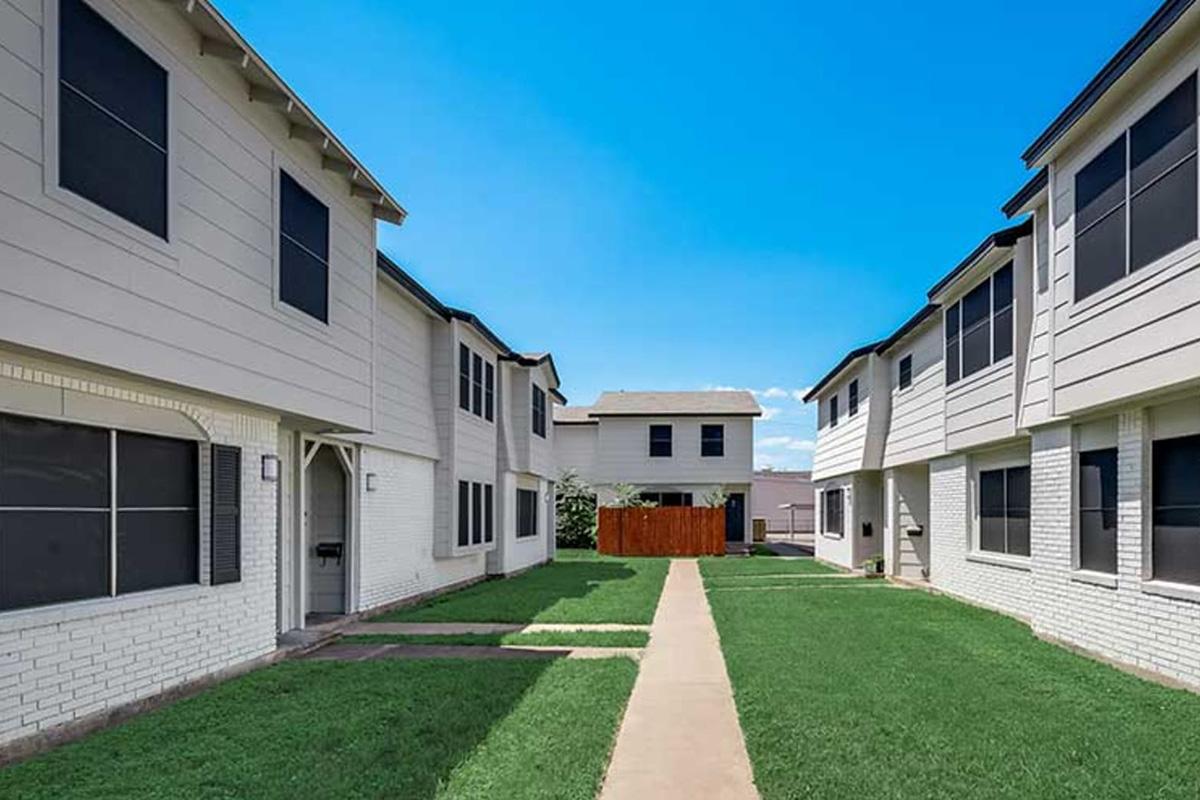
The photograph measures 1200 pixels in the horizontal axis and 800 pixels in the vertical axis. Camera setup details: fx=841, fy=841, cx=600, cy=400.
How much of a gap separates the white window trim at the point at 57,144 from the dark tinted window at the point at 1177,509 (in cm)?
884

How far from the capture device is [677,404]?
33.5 meters

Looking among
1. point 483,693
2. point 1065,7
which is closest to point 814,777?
point 483,693

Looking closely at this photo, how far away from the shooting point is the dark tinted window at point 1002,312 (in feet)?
38.8

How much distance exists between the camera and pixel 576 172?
15.3 meters

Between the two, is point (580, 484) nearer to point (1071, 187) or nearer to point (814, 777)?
point (1071, 187)

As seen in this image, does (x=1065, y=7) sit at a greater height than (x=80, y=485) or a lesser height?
greater

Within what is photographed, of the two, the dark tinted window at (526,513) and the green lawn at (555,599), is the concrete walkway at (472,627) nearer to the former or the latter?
the green lawn at (555,599)

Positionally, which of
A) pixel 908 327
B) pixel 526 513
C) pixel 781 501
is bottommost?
pixel 781 501

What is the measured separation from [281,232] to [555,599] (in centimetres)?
826

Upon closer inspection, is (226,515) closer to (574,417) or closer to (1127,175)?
(1127,175)

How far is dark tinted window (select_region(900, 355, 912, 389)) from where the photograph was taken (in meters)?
Result: 17.7

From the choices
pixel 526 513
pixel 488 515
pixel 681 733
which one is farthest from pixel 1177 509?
pixel 526 513

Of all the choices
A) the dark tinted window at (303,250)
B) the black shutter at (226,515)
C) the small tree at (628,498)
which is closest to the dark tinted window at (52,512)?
the black shutter at (226,515)

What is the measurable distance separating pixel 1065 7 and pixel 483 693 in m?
10.4
